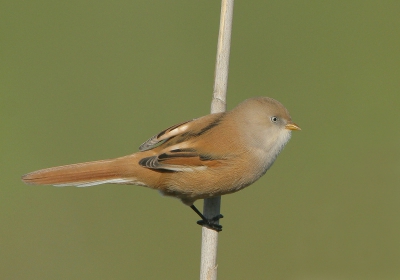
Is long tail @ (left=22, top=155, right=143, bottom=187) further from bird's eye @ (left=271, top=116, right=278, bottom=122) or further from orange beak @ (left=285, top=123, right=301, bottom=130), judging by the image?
orange beak @ (left=285, top=123, right=301, bottom=130)

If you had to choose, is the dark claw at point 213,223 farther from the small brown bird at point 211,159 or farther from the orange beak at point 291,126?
the orange beak at point 291,126

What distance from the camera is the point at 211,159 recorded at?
15.9 ft

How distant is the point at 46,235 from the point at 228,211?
254 centimetres

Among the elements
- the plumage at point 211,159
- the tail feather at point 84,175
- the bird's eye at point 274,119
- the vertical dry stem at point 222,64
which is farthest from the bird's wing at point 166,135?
the bird's eye at point 274,119

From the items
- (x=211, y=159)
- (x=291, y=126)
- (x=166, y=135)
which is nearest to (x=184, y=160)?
(x=211, y=159)

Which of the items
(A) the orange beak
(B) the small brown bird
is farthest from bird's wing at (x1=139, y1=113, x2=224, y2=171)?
(A) the orange beak

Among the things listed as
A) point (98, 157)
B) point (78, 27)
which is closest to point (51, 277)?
point (98, 157)

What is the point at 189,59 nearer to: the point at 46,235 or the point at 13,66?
the point at 13,66

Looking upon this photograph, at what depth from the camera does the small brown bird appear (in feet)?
15.9

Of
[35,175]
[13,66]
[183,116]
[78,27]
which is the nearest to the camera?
[35,175]

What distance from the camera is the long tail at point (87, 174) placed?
4664 millimetres

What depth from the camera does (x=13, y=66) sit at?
9469 millimetres

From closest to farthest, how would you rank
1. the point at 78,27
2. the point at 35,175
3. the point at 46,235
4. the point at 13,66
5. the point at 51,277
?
the point at 35,175 < the point at 51,277 < the point at 46,235 < the point at 13,66 < the point at 78,27

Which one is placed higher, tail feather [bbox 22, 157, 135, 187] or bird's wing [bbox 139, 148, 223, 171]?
bird's wing [bbox 139, 148, 223, 171]
